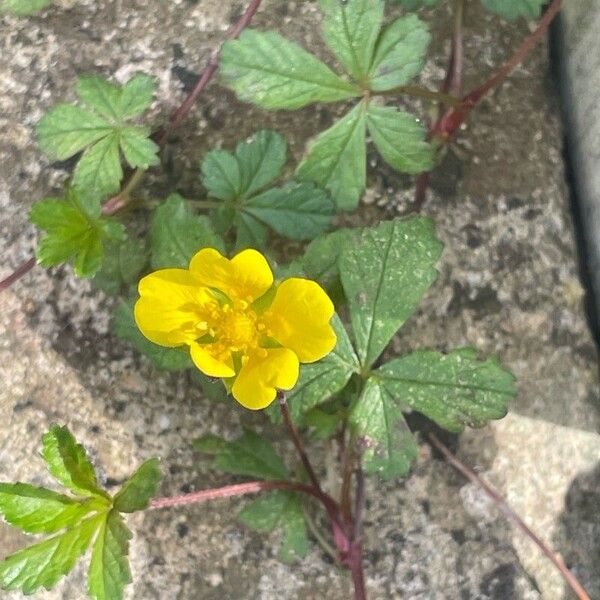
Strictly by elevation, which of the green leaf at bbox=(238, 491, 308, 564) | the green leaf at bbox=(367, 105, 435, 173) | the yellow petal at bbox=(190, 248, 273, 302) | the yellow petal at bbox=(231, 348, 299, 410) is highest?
the yellow petal at bbox=(190, 248, 273, 302)

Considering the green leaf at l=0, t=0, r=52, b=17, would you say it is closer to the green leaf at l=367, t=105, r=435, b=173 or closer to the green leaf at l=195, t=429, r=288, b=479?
the green leaf at l=367, t=105, r=435, b=173

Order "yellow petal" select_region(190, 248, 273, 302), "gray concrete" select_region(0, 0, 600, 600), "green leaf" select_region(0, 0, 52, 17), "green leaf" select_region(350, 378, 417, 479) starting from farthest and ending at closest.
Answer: "green leaf" select_region(0, 0, 52, 17) < "gray concrete" select_region(0, 0, 600, 600) < "green leaf" select_region(350, 378, 417, 479) < "yellow petal" select_region(190, 248, 273, 302)

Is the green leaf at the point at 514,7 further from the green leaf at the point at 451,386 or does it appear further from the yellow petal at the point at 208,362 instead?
the yellow petal at the point at 208,362

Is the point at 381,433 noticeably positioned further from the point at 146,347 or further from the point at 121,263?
the point at 121,263

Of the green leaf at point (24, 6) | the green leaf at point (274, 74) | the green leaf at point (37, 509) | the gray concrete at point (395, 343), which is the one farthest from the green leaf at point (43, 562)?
the green leaf at point (24, 6)

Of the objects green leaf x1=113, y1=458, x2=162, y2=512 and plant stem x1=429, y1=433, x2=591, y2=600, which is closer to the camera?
green leaf x1=113, y1=458, x2=162, y2=512

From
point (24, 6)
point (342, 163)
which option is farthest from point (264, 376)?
point (24, 6)

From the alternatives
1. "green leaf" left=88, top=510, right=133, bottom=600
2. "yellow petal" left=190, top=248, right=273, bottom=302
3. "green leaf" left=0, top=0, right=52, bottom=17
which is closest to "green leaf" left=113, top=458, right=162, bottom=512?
"green leaf" left=88, top=510, right=133, bottom=600
